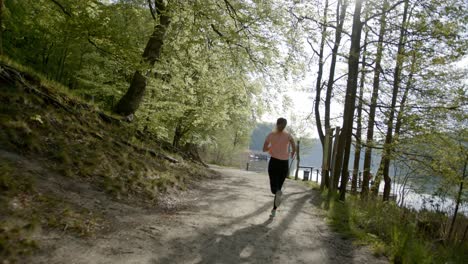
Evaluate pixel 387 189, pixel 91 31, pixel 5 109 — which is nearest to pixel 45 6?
pixel 91 31

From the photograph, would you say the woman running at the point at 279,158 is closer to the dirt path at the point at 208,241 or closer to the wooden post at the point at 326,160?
the dirt path at the point at 208,241

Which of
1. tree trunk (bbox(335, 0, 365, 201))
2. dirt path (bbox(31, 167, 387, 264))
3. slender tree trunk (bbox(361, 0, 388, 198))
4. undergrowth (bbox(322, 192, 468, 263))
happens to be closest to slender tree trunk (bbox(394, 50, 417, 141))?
slender tree trunk (bbox(361, 0, 388, 198))

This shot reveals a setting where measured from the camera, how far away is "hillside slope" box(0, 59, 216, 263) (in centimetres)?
362

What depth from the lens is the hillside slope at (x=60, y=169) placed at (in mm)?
3625

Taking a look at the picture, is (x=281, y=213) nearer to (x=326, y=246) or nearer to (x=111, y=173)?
(x=326, y=246)

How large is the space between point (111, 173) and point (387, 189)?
41.5 ft

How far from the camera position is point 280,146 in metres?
6.51

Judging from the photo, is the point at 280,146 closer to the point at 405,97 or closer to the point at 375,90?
the point at 405,97

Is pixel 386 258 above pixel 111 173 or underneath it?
underneath

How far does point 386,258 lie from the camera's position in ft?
15.3

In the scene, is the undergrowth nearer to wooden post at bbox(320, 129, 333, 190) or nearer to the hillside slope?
wooden post at bbox(320, 129, 333, 190)

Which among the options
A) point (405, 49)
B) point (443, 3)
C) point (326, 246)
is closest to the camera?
point (326, 246)

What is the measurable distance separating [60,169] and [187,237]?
7.78 ft

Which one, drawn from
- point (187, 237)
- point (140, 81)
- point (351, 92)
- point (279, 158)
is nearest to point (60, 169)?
point (187, 237)
